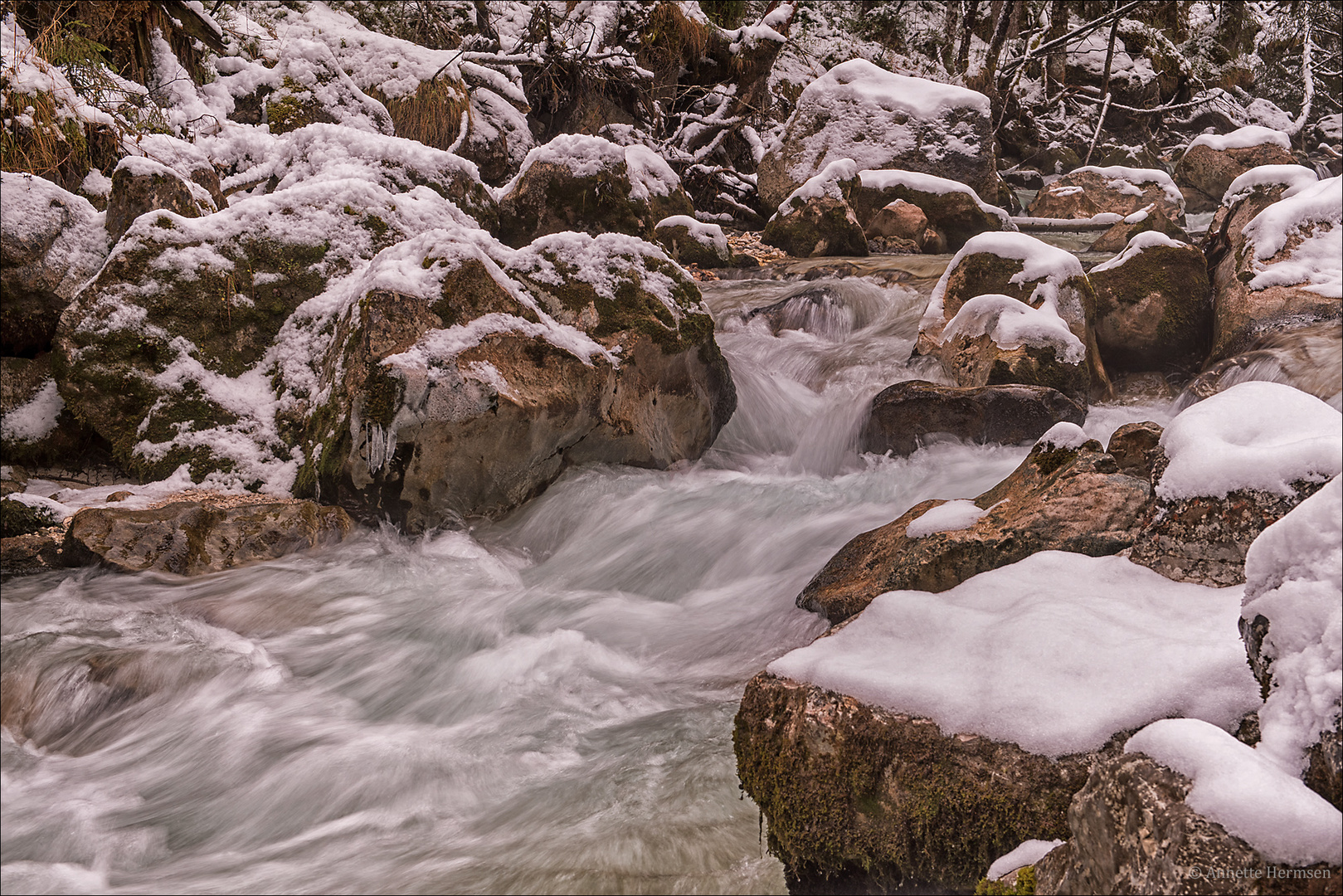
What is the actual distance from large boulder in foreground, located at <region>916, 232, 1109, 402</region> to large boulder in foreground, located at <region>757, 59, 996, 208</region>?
584 centimetres

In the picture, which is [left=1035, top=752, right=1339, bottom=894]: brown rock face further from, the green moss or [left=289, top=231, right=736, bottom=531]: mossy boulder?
the green moss

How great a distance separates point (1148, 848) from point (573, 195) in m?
7.69

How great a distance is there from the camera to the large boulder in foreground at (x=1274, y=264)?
57.6 inches

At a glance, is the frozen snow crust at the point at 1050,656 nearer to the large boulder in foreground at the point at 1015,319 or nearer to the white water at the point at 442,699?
the white water at the point at 442,699

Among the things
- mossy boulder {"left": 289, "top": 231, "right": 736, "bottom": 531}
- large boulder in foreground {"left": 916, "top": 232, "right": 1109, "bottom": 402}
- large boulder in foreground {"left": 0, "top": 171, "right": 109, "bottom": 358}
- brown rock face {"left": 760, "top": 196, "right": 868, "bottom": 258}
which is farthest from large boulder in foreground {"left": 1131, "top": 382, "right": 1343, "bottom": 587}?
brown rock face {"left": 760, "top": 196, "right": 868, "bottom": 258}

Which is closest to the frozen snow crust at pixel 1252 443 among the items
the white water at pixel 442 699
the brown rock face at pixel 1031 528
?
the brown rock face at pixel 1031 528

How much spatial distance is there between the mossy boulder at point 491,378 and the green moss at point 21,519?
45.0 inches

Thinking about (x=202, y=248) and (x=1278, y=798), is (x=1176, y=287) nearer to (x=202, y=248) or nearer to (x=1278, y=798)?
(x=1278, y=798)

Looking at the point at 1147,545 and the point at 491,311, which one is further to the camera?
the point at 491,311

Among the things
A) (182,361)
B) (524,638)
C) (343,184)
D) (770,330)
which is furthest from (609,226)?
(524,638)

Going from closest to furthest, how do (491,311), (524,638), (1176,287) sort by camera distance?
1. (524,638)
2. (491,311)
3. (1176,287)

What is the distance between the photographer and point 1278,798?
1139mm

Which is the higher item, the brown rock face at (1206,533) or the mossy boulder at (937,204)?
the mossy boulder at (937,204)

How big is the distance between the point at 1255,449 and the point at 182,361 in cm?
520
